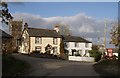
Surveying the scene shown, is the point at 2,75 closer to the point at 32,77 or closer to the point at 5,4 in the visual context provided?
the point at 32,77

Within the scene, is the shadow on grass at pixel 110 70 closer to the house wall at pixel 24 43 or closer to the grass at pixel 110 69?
the grass at pixel 110 69

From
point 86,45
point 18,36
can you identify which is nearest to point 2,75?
point 18,36

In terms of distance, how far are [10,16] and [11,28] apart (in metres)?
43.5

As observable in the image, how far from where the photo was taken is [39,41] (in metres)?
72.7

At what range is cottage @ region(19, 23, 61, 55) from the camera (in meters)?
71.8

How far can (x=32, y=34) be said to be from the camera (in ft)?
237

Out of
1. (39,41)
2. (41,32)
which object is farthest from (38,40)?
(41,32)

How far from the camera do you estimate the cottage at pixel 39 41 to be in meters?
71.8

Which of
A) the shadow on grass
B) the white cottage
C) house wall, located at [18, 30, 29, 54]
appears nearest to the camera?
the shadow on grass

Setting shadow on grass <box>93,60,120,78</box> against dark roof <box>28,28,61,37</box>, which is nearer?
shadow on grass <box>93,60,120,78</box>

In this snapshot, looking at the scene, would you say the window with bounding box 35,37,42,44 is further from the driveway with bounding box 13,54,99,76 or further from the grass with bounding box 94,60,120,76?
the grass with bounding box 94,60,120,76

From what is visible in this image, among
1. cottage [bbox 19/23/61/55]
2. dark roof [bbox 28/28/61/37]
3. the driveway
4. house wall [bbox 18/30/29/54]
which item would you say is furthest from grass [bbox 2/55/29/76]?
house wall [bbox 18/30/29/54]

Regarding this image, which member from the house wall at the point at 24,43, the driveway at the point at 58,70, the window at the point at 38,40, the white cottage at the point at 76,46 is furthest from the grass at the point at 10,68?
the white cottage at the point at 76,46

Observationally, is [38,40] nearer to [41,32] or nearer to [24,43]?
[41,32]
